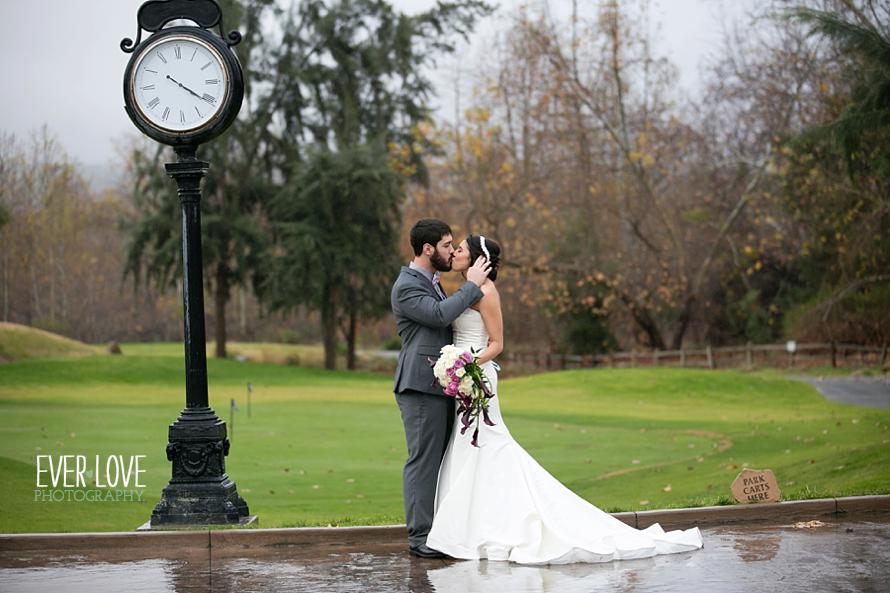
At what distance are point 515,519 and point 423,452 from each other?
0.81 m

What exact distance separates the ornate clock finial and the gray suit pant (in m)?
3.34

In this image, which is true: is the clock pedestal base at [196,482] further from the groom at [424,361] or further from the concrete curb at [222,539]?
the groom at [424,361]

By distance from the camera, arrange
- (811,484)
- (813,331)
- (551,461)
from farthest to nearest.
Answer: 1. (813,331)
2. (551,461)
3. (811,484)

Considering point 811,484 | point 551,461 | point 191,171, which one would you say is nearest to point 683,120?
point 551,461

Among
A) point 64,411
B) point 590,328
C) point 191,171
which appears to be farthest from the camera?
point 590,328

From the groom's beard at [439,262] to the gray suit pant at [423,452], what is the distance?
2.95 feet

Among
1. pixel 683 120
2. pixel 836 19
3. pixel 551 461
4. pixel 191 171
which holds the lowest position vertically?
pixel 551 461

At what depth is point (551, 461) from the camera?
16672 mm

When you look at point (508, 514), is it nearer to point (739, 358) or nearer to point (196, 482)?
point (196, 482)

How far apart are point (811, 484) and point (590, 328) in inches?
1275

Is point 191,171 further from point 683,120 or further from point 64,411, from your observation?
point 683,120

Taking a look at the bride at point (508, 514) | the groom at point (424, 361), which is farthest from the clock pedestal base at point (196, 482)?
the bride at point (508, 514)

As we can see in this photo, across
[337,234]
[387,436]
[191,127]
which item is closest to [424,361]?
[191,127]

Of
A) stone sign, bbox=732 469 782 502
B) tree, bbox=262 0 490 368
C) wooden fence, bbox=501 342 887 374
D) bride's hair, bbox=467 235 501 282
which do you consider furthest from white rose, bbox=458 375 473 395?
tree, bbox=262 0 490 368
